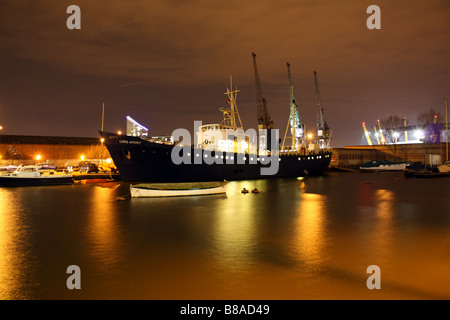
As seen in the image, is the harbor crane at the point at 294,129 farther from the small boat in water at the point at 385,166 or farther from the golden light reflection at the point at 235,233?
the golden light reflection at the point at 235,233

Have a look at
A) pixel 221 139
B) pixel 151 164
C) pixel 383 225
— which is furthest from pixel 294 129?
pixel 383 225

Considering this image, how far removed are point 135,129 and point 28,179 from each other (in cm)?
1685

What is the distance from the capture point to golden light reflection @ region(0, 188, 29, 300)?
32.7 feet

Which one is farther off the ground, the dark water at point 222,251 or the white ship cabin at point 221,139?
the white ship cabin at point 221,139

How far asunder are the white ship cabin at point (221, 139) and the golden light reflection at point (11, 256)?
31711mm

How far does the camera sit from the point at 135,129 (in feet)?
169

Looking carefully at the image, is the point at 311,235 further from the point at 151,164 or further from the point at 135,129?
the point at 135,129

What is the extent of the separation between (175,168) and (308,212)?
24.1m

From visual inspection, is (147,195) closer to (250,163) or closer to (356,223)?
(356,223)

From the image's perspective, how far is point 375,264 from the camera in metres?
12.7

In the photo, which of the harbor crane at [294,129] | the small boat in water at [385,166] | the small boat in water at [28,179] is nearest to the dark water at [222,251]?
the small boat in water at [28,179]

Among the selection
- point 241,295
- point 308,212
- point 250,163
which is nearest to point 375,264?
point 241,295

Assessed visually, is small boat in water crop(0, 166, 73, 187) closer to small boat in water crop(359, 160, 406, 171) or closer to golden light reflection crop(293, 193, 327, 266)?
A: golden light reflection crop(293, 193, 327, 266)

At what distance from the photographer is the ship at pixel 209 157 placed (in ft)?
145
